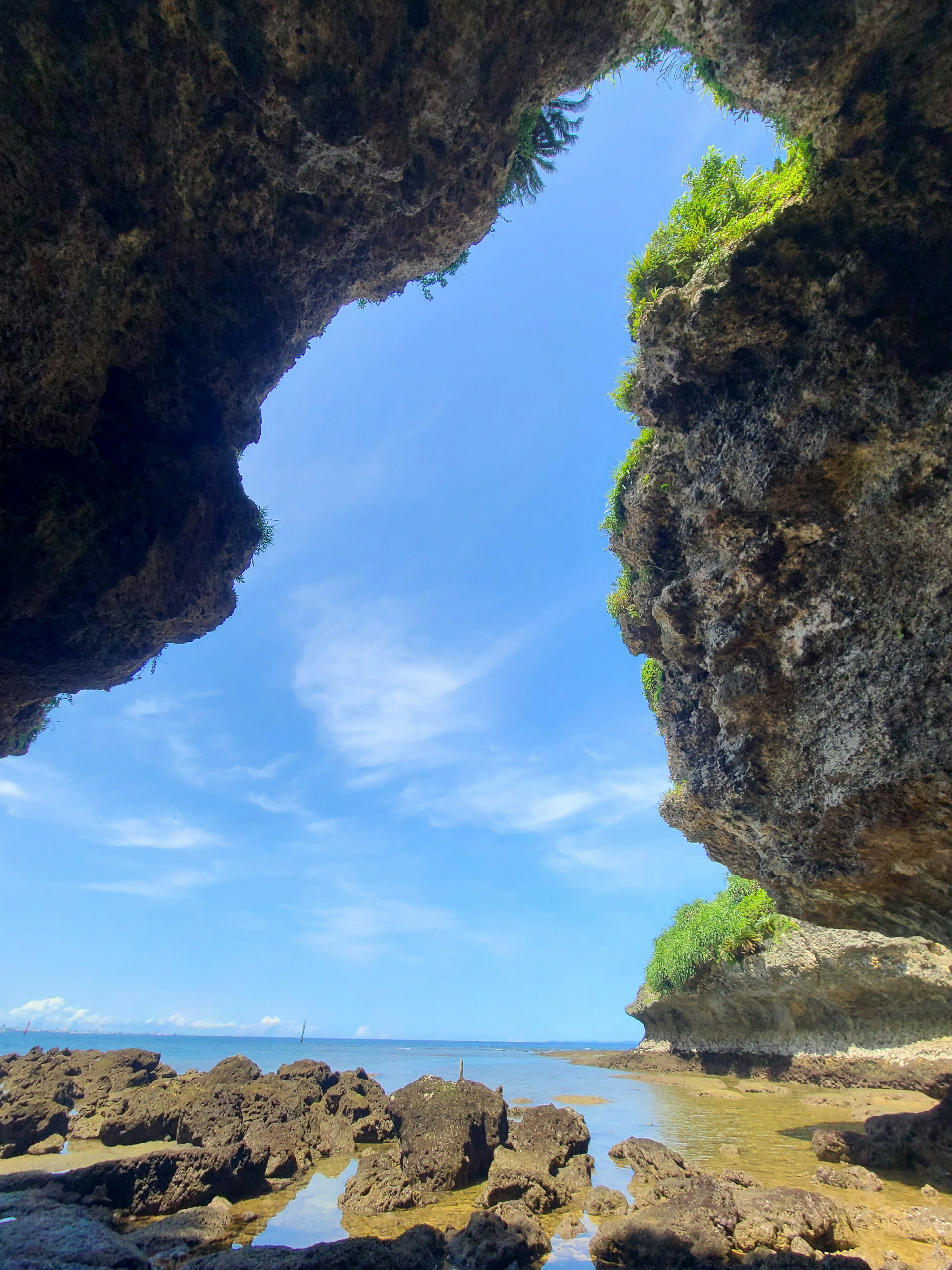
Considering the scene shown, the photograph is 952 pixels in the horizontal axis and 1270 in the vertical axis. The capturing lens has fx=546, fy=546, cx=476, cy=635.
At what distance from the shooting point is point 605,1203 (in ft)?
27.7

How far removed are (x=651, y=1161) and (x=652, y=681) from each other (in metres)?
9.08

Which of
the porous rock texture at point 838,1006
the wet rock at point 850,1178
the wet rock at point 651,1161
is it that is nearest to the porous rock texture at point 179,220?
the wet rock at point 651,1161

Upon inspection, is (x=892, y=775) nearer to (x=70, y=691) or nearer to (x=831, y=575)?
(x=831, y=575)

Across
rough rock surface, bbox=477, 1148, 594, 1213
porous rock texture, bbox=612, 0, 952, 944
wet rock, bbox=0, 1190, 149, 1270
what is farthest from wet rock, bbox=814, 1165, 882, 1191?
wet rock, bbox=0, 1190, 149, 1270

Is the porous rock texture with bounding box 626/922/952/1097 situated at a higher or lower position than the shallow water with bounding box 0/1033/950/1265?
higher

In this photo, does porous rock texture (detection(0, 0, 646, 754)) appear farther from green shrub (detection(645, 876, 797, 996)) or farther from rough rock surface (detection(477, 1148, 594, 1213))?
green shrub (detection(645, 876, 797, 996))

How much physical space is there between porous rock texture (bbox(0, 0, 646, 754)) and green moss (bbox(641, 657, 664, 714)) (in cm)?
944

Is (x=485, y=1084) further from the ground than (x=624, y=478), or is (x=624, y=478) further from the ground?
(x=624, y=478)

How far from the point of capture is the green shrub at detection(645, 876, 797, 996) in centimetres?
2178

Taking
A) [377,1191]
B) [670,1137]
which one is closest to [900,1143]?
[670,1137]

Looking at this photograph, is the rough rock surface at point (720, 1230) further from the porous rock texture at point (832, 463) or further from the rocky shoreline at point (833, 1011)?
the rocky shoreline at point (833, 1011)

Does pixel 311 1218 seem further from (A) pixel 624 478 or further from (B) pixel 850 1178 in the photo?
(A) pixel 624 478

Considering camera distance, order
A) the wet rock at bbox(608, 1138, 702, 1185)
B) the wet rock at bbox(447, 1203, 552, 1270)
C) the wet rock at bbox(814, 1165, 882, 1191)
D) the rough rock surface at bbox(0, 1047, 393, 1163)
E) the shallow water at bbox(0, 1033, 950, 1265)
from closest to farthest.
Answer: the wet rock at bbox(447, 1203, 552, 1270)
the shallow water at bbox(0, 1033, 950, 1265)
the wet rock at bbox(814, 1165, 882, 1191)
the wet rock at bbox(608, 1138, 702, 1185)
the rough rock surface at bbox(0, 1047, 393, 1163)

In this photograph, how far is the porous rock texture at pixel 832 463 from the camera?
20.9 ft
